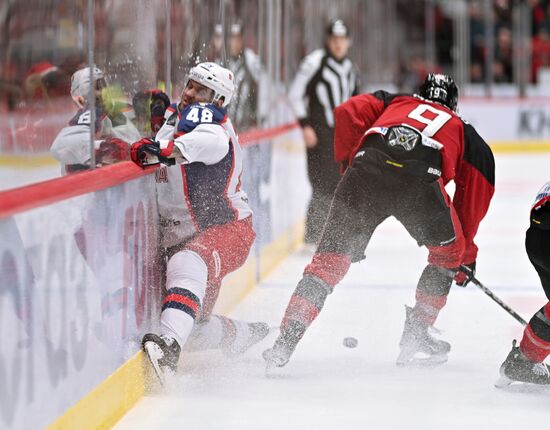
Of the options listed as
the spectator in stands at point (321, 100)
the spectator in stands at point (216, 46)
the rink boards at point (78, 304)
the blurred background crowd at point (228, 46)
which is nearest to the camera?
the rink boards at point (78, 304)

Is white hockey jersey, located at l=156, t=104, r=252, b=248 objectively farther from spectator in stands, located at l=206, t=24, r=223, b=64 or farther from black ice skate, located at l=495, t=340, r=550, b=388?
black ice skate, located at l=495, t=340, r=550, b=388

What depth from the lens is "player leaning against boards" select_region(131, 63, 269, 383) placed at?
3.79 meters

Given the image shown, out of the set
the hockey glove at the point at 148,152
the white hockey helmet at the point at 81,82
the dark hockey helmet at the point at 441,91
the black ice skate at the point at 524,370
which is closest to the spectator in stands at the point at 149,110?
the hockey glove at the point at 148,152

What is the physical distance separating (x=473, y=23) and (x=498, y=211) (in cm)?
626

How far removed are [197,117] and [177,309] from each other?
628 millimetres

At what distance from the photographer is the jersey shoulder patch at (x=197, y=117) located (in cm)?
389

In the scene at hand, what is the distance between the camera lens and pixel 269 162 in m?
6.54

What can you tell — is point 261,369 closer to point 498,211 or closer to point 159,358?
point 159,358

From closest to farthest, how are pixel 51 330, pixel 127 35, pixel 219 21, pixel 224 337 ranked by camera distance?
1. pixel 51 330
2. pixel 127 35
3. pixel 224 337
4. pixel 219 21

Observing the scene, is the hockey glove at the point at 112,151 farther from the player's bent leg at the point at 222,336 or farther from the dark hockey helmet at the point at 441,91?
the dark hockey helmet at the point at 441,91

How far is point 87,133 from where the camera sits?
3.43 m

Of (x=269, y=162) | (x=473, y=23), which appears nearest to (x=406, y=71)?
(x=473, y=23)

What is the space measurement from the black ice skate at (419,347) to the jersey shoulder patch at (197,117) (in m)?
1.06

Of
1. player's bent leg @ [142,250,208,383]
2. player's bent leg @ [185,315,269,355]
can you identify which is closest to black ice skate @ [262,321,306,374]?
player's bent leg @ [185,315,269,355]
